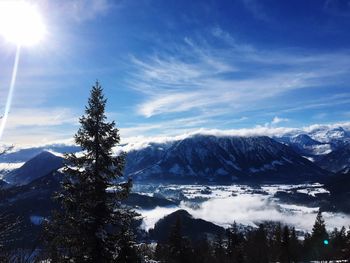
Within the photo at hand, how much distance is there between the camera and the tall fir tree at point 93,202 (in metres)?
24.6

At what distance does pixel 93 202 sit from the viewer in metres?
24.9

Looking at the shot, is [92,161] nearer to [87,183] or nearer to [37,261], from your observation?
[87,183]

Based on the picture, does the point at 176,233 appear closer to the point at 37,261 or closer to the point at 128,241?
the point at 128,241

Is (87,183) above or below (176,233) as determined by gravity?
above

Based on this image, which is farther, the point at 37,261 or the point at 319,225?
the point at 319,225

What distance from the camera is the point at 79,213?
25.0 metres

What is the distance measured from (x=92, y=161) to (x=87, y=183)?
156 centimetres

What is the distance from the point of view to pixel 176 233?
72.6m

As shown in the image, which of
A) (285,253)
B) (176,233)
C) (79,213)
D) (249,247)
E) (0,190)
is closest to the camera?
(0,190)

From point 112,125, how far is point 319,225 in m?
121

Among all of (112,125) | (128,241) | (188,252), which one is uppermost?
(112,125)

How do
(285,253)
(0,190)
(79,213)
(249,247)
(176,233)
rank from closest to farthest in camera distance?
(0,190)
(79,213)
(176,233)
(285,253)
(249,247)

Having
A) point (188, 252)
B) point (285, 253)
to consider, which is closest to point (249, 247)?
point (285, 253)

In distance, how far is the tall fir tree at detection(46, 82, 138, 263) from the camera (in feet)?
80.7
